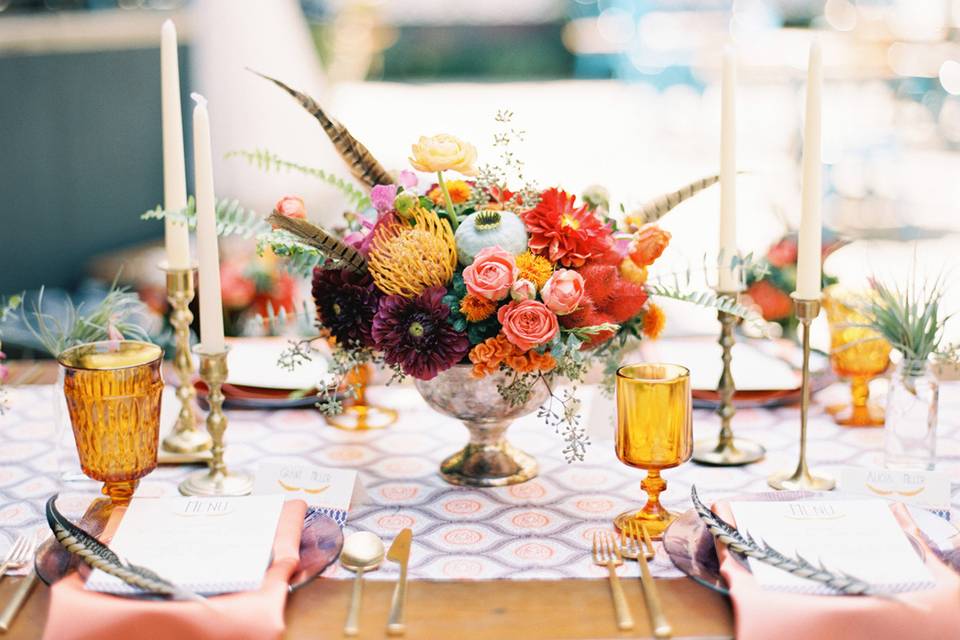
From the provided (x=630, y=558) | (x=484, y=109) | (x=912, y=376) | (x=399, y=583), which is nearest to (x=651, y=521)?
(x=630, y=558)

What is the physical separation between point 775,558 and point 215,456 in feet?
2.01

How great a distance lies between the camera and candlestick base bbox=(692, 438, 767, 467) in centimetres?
127

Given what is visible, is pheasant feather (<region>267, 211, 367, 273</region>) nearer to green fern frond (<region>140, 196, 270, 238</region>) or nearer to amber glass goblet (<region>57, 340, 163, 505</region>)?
green fern frond (<region>140, 196, 270, 238</region>)

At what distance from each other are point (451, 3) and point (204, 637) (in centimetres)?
637

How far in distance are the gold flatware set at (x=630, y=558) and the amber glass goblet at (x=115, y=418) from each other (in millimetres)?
464

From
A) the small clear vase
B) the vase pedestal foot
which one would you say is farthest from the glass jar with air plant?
the vase pedestal foot

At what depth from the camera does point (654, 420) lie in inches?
40.5

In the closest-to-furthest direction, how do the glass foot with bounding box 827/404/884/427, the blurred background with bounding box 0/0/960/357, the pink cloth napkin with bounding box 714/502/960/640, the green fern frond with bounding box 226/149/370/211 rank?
the pink cloth napkin with bounding box 714/502/960/640 < the green fern frond with bounding box 226/149/370/211 < the glass foot with bounding box 827/404/884/427 < the blurred background with bounding box 0/0/960/357

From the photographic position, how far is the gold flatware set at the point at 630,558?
895 millimetres

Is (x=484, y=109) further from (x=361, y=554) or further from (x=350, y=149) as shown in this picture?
(x=361, y=554)

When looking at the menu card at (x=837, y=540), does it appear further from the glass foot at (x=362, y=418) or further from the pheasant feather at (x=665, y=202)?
the glass foot at (x=362, y=418)

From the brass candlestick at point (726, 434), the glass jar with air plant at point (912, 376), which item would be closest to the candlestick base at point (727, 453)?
the brass candlestick at point (726, 434)

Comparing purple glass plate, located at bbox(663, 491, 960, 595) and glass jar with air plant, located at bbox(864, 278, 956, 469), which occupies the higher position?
glass jar with air plant, located at bbox(864, 278, 956, 469)

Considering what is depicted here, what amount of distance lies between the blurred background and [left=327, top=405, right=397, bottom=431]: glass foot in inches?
13.1
